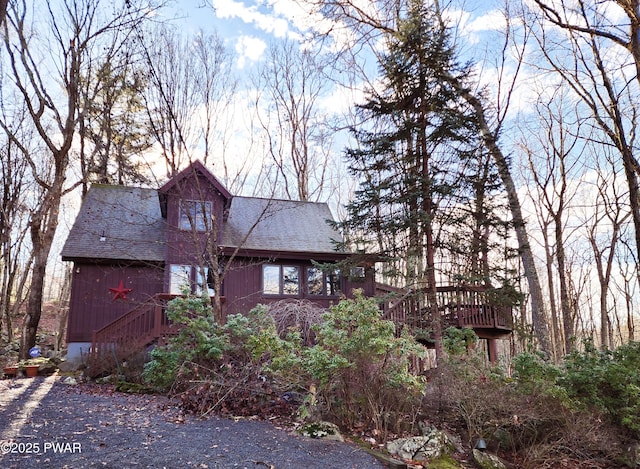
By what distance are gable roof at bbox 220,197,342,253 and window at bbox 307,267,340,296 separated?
801mm

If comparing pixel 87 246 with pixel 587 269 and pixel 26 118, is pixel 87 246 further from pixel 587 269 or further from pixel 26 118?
pixel 587 269

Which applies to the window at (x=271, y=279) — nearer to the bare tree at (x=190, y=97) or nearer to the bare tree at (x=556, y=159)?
the bare tree at (x=190, y=97)

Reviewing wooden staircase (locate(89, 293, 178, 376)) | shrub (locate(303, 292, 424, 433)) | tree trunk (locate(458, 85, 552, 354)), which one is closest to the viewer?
shrub (locate(303, 292, 424, 433))

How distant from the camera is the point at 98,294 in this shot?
40.6 ft

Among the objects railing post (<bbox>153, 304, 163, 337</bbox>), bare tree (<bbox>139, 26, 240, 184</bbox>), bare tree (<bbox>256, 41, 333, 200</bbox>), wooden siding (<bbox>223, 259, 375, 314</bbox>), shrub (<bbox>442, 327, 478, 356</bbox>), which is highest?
bare tree (<bbox>256, 41, 333, 200</bbox>)

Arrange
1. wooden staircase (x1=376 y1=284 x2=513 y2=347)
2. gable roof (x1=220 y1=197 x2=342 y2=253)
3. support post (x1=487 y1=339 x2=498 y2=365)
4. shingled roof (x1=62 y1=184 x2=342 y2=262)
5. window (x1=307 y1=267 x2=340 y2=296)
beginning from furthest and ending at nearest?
window (x1=307 y1=267 x2=340 y2=296) < gable roof (x1=220 y1=197 x2=342 y2=253) < support post (x1=487 y1=339 x2=498 y2=365) < shingled roof (x1=62 y1=184 x2=342 y2=262) < wooden staircase (x1=376 y1=284 x2=513 y2=347)

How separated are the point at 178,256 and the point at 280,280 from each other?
3.22 metres

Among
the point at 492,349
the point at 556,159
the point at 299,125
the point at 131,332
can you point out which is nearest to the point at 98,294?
the point at 131,332

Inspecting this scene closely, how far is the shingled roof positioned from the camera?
41.3 feet

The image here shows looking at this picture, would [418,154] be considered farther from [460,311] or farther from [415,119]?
[460,311]

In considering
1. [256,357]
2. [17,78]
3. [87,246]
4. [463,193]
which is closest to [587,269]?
[463,193]

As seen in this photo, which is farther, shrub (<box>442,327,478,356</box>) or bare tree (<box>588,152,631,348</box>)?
bare tree (<box>588,152,631,348</box>)

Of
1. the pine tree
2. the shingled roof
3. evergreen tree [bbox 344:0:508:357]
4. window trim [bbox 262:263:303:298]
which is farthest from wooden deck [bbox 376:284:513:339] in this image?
window trim [bbox 262:263:303:298]

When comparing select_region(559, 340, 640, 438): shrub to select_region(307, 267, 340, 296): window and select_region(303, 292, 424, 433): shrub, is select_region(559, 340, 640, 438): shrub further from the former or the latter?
select_region(307, 267, 340, 296): window
